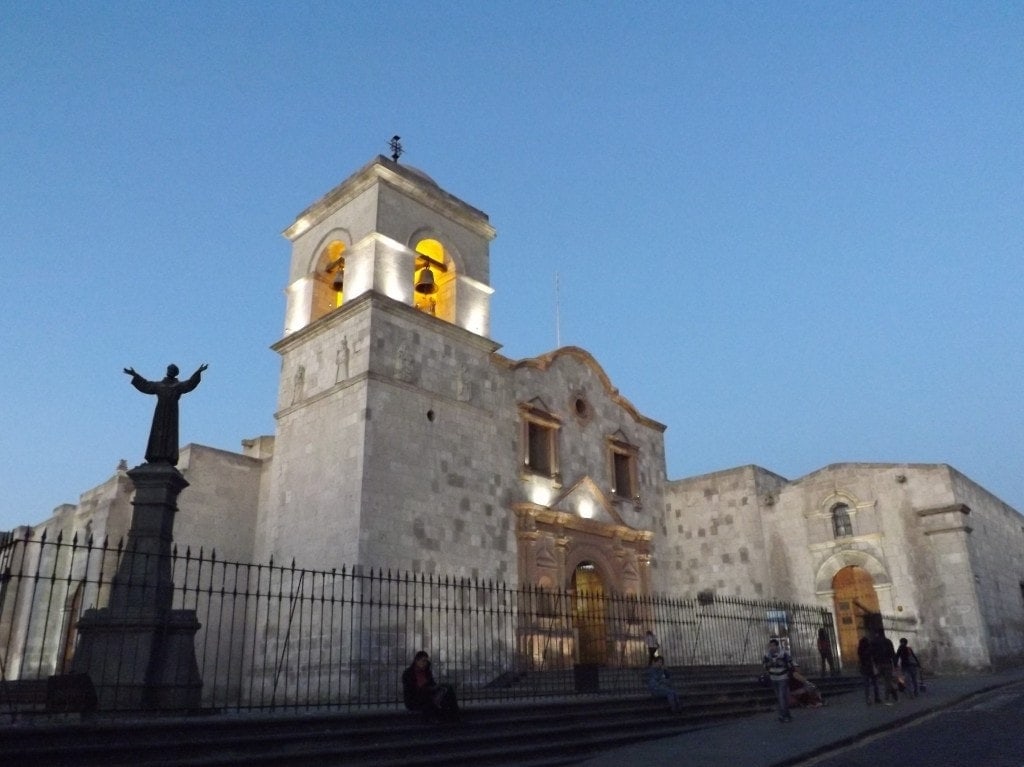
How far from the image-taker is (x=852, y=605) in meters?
22.6

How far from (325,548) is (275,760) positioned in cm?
874

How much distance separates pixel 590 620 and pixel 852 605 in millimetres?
7567

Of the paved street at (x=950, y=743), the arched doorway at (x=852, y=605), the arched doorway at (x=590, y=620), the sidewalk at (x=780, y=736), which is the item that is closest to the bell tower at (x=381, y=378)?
the arched doorway at (x=590, y=620)

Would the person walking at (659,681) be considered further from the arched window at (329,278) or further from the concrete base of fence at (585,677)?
the arched window at (329,278)

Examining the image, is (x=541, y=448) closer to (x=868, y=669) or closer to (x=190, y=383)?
(x=868, y=669)

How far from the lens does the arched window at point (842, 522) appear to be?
23.1m

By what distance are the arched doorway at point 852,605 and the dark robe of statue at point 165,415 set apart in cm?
1859

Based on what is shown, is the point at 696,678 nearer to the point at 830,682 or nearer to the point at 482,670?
the point at 830,682

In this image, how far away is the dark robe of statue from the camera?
1157 cm

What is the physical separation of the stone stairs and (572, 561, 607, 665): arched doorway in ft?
21.7

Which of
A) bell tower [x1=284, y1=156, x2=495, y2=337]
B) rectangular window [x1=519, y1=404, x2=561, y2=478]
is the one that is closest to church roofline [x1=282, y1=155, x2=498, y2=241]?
bell tower [x1=284, y1=156, x2=495, y2=337]

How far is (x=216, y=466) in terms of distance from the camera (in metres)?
20.3

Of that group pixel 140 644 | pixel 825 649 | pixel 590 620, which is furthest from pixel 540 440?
pixel 140 644

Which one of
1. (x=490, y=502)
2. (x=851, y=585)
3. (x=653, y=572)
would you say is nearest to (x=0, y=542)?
(x=490, y=502)
